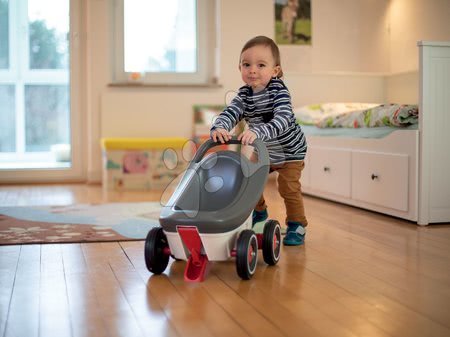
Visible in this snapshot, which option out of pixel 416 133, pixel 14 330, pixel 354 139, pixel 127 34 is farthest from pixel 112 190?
pixel 14 330

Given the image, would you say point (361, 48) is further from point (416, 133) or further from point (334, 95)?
point (416, 133)

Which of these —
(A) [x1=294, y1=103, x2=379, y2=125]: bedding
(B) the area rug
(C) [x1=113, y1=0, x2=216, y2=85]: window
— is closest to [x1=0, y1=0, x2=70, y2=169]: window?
(C) [x1=113, y1=0, x2=216, y2=85]: window

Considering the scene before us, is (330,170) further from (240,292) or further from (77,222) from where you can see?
(240,292)

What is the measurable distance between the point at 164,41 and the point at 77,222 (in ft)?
7.65

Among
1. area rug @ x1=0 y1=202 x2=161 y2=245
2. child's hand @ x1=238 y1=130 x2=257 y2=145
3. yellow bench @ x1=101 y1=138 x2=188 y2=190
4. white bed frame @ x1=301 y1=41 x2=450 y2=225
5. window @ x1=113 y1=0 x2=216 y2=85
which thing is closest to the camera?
child's hand @ x1=238 y1=130 x2=257 y2=145

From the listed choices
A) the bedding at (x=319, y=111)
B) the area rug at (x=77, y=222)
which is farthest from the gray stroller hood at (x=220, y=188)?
the bedding at (x=319, y=111)

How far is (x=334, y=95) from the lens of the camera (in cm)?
483

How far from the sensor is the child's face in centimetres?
208

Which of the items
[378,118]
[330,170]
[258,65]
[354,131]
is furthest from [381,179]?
[258,65]

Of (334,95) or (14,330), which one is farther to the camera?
(334,95)

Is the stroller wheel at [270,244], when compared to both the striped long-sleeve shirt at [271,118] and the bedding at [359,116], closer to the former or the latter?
the striped long-sleeve shirt at [271,118]

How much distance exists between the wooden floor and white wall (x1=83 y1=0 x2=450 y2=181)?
96.4 inches

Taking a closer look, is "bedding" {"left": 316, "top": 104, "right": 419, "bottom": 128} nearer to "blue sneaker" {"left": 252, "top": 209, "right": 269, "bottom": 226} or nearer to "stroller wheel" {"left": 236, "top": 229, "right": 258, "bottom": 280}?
"blue sneaker" {"left": 252, "top": 209, "right": 269, "bottom": 226}

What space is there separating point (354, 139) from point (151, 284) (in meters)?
1.82
